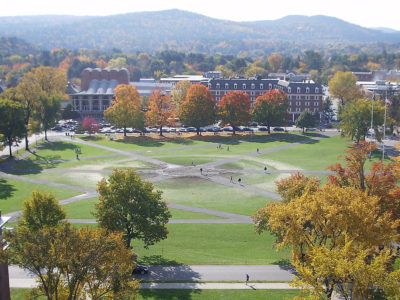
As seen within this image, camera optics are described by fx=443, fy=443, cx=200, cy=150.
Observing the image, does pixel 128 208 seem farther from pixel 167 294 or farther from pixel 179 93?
pixel 179 93

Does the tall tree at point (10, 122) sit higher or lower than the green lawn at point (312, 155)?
higher

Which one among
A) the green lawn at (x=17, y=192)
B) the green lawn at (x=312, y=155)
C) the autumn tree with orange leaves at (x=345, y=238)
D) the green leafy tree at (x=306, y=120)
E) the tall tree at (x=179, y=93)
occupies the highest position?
→ the tall tree at (x=179, y=93)

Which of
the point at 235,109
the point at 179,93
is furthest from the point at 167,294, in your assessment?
the point at 179,93

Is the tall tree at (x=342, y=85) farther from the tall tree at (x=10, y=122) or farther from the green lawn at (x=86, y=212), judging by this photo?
the green lawn at (x=86, y=212)

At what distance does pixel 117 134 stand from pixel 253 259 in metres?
78.7

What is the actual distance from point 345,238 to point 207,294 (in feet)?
37.4

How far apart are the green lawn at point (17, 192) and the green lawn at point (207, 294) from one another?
25.8 meters

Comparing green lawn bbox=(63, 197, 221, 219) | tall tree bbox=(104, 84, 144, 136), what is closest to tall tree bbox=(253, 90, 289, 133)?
tall tree bbox=(104, 84, 144, 136)

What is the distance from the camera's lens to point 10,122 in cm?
8388

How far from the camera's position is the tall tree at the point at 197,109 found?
356 ft

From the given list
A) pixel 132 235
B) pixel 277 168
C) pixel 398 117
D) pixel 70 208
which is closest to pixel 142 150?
pixel 277 168

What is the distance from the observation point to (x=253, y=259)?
1608 inches

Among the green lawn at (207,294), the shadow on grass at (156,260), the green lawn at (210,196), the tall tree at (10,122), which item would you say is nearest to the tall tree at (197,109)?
the tall tree at (10,122)

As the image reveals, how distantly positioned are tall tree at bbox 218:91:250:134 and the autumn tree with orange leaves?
6904 centimetres
